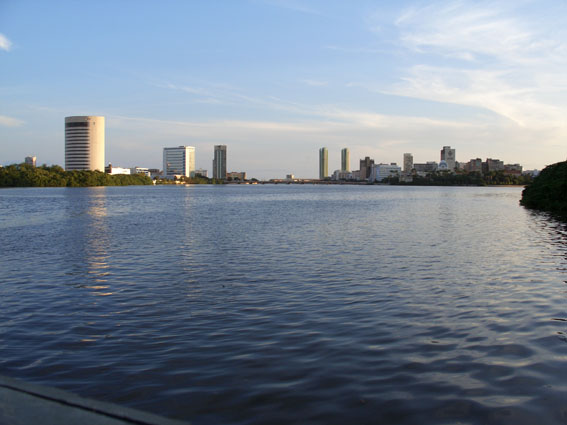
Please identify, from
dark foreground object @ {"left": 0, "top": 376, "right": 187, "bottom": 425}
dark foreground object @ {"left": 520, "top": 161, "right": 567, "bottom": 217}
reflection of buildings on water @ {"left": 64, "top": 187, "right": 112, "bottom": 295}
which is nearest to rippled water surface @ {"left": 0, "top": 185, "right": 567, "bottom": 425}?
reflection of buildings on water @ {"left": 64, "top": 187, "right": 112, "bottom": 295}

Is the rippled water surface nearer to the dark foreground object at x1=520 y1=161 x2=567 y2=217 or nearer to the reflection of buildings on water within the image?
the reflection of buildings on water

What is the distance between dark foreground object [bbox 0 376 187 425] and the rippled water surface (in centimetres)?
108

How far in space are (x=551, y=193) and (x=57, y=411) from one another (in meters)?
77.1

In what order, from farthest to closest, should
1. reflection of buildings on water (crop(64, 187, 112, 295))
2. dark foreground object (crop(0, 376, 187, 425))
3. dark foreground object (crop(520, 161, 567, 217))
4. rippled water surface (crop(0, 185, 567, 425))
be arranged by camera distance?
dark foreground object (crop(520, 161, 567, 217)), reflection of buildings on water (crop(64, 187, 112, 295)), rippled water surface (crop(0, 185, 567, 425)), dark foreground object (crop(0, 376, 187, 425))

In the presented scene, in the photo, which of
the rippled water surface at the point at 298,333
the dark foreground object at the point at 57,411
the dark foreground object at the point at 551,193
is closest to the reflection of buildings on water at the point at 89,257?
the rippled water surface at the point at 298,333

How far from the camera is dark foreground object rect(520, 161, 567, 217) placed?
65250 millimetres

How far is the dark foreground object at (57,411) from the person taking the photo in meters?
6.58

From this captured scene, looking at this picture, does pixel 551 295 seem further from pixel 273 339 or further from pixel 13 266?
pixel 13 266

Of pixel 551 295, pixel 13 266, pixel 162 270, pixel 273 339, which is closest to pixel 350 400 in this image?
pixel 273 339

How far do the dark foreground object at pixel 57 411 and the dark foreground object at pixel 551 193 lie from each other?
62.6m

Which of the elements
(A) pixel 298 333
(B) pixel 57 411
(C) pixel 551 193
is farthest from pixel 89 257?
(C) pixel 551 193

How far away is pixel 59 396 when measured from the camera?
25.1ft

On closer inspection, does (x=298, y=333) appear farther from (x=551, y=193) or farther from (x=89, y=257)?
(x=551, y=193)

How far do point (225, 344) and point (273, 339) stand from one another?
122 centimetres
